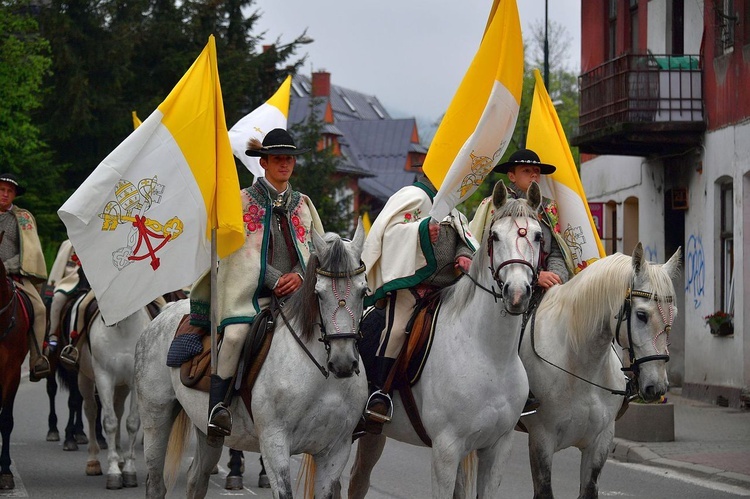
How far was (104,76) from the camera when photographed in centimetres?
3975

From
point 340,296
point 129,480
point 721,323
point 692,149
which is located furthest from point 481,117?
point 692,149

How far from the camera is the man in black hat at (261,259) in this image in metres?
8.79

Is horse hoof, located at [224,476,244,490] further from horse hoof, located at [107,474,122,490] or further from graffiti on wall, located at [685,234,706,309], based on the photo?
graffiti on wall, located at [685,234,706,309]

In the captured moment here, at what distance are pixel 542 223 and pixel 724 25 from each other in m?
13.1

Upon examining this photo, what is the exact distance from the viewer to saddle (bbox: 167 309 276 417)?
28.5ft

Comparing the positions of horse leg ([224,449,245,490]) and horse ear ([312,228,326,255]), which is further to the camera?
horse leg ([224,449,245,490])

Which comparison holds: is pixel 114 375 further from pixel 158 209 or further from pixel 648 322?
pixel 648 322

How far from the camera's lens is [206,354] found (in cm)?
911

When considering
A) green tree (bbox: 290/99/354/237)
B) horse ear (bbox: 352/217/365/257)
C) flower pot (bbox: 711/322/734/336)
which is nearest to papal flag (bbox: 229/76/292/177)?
horse ear (bbox: 352/217/365/257)

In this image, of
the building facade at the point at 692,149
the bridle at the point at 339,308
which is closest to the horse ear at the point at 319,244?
the bridle at the point at 339,308

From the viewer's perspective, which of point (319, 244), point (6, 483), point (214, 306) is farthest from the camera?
point (6, 483)

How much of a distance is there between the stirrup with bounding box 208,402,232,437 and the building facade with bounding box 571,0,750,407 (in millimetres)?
13202

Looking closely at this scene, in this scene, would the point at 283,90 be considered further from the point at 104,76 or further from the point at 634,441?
the point at 104,76

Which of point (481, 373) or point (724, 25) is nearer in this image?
point (481, 373)
